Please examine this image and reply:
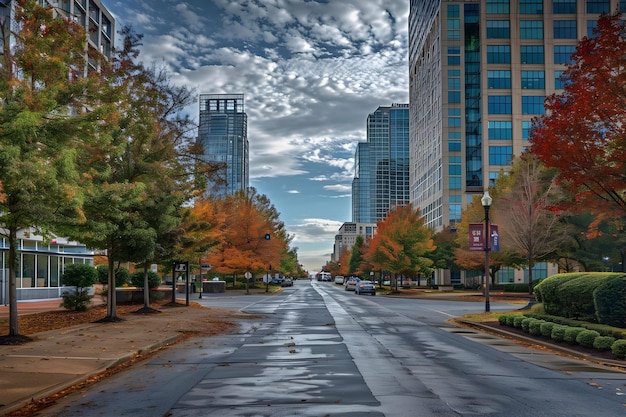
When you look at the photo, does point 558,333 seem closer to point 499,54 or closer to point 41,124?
point 41,124

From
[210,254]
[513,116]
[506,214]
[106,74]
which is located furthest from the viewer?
[513,116]

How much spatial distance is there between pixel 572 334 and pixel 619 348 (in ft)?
7.15

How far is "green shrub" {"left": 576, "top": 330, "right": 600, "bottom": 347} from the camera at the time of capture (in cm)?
1474

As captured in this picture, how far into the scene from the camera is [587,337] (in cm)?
1480

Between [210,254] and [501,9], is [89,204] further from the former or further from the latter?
[501,9]

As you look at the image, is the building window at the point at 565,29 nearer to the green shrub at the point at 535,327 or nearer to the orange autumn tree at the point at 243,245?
the orange autumn tree at the point at 243,245

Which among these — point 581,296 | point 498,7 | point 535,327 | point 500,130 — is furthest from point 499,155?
point 535,327

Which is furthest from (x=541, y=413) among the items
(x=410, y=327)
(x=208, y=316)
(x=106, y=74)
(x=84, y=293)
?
(x=84, y=293)

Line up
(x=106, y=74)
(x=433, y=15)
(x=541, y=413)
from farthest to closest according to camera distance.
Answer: (x=433, y=15)
(x=106, y=74)
(x=541, y=413)

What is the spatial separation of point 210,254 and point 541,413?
2080 inches

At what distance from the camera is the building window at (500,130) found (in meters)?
93.3

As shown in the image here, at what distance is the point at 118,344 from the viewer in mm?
15312

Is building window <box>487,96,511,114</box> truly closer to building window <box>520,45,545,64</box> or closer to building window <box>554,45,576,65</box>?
building window <box>520,45,545,64</box>

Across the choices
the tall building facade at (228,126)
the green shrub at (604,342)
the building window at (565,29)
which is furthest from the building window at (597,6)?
the tall building facade at (228,126)
